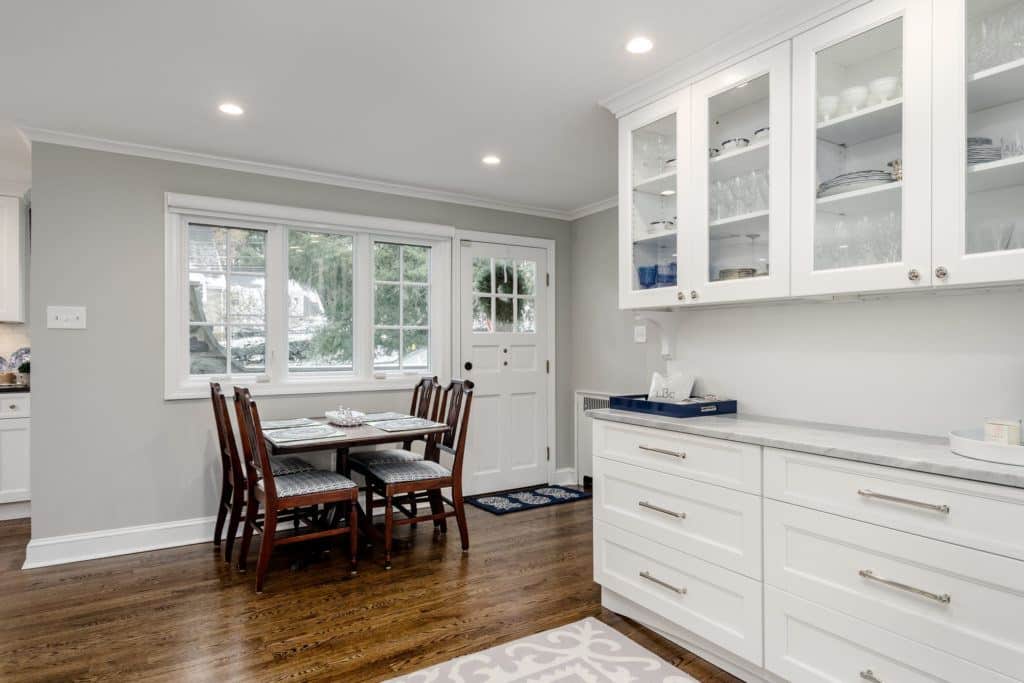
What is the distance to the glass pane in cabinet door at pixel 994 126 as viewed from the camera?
1641mm

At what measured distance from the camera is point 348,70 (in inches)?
100

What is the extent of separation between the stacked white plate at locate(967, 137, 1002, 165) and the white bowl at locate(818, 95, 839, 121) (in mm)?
449

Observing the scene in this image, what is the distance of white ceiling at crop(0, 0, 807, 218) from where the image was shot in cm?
211

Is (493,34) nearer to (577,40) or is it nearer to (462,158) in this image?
(577,40)

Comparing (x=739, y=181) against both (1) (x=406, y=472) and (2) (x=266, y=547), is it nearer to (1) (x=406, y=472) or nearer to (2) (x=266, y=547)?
(1) (x=406, y=472)

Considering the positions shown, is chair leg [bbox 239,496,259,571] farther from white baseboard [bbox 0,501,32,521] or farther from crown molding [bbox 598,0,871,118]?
crown molding [bbox 598,0,871,118]

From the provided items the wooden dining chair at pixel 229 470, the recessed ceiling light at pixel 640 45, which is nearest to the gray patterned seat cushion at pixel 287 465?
the wooden dining chair at pixel 229 470

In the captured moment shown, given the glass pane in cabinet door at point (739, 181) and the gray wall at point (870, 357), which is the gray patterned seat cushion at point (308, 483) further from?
the glass pane in cabinet door at point (739, 181)

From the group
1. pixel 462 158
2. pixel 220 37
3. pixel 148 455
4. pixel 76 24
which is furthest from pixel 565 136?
pixel 148 455

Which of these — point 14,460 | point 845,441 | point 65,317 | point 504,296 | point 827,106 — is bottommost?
point 14,460

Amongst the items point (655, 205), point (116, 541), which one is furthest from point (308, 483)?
point (655, 205)

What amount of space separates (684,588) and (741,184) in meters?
1.61

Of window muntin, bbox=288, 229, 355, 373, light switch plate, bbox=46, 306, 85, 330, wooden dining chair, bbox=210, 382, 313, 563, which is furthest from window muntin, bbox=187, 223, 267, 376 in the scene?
light switch plate, bbox=46, 306, 85, 330

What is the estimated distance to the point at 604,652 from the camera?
90.6 inches
